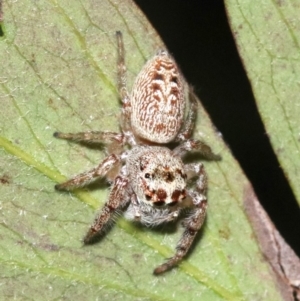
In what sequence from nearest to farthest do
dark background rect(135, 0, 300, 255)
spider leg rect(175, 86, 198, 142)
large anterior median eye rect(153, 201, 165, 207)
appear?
1. large anterior median eye rect(153, 201, 165, 207)
2. spider leg rect(175, 86, 198, 142)
3. dark background rect(135, 0, 300, 255)

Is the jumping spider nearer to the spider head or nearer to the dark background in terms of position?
the spider head

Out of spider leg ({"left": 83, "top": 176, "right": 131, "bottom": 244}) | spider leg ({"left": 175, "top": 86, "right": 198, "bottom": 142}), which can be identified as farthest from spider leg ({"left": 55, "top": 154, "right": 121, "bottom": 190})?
spider leg ({"left": 175, "top": 86, "right": 198, "bottom": 142})

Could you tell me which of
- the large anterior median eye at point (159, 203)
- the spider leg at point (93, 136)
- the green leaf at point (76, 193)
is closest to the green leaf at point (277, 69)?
the green leaf at point (76, 193)

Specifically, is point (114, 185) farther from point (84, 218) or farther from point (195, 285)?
point (195, 285)

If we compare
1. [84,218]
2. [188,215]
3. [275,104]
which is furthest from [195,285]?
[275,104]

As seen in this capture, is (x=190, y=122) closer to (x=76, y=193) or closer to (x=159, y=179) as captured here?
(x=159, y=179)

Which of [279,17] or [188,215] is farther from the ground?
[279,17]

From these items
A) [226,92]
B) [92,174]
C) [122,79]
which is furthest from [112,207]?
[226,92]
